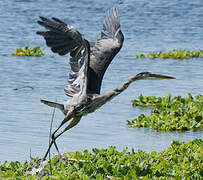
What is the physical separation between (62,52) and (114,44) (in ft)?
2.78

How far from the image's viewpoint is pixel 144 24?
19.5 meters

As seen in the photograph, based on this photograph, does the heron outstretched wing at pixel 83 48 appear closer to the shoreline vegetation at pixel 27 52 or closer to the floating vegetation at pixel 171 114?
the floating vegetation at pixel 171 114

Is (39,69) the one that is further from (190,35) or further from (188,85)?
(190,35)

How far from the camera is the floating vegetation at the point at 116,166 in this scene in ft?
22.0

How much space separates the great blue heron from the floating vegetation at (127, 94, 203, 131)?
1.60 m

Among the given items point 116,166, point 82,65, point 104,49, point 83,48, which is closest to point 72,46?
point 83,48

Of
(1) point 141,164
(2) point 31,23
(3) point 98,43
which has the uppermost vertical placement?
(3) point 98,43

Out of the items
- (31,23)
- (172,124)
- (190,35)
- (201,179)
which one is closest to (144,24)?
(190,35)

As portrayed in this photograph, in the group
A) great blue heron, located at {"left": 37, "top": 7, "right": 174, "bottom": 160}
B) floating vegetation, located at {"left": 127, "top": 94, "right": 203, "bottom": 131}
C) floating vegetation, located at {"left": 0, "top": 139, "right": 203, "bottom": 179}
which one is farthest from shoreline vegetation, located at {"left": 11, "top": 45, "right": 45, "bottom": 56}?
floating vegetation, located at {"left": 0, "top": 139, "right": 203, "bottom": 179}

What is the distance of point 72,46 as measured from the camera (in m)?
7.81

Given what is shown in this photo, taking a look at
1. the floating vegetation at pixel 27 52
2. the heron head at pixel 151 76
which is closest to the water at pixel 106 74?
the floating vegetation at pixel 27 52

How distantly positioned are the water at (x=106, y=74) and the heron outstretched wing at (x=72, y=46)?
1.91ft

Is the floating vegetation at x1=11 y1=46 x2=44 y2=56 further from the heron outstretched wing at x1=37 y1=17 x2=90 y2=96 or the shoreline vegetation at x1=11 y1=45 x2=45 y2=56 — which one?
the heron outstretched wing at x1=37 y1=17 x2=90 y2=96

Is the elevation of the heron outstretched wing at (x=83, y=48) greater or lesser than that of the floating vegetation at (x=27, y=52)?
greater
